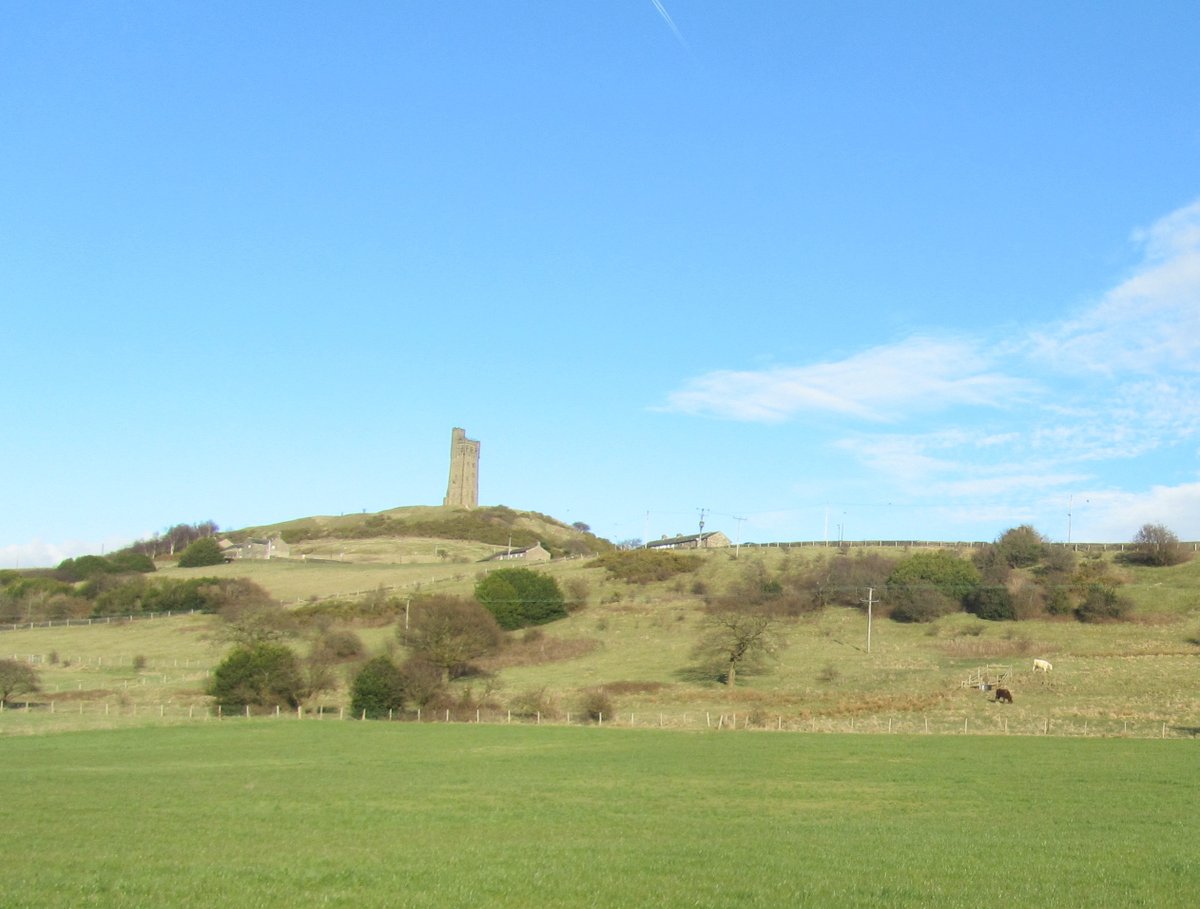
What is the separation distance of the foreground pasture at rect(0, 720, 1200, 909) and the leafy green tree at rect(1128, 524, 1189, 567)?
202 ft

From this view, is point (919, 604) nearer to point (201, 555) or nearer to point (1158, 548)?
point (1158, 548)

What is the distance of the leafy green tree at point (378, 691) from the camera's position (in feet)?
204

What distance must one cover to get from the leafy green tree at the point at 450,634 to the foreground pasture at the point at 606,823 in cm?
2605

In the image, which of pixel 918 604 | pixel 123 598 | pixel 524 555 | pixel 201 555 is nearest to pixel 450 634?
pixel 918 604

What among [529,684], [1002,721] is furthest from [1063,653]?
[529,684]

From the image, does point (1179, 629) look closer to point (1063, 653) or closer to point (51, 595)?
point (1063, 653)

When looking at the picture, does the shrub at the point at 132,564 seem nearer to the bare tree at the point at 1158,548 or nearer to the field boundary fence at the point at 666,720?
the field boundary fence at the point at 666,720

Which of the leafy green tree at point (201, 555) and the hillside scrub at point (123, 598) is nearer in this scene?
the hillside scrub at point (123, 598)

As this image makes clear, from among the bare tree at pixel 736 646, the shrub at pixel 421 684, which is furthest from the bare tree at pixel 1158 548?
the shrub at pixel 421 684

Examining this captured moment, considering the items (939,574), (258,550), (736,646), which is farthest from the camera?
(258,550)

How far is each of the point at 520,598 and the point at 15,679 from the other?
136 ft

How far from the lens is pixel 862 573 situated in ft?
325

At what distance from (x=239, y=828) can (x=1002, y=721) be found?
132ft

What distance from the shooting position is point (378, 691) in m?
62.1
